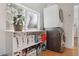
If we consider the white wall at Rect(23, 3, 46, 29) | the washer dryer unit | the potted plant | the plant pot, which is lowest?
the washer dryer unit

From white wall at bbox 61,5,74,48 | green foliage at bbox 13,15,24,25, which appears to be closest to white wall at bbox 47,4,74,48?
white wall at bbox 61,5,74,48

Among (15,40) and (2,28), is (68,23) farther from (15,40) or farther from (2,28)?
(2,28)

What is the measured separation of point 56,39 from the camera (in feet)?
4.05

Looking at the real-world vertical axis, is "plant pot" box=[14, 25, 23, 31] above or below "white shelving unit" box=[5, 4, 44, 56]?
above

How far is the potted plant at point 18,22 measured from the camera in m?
1.19

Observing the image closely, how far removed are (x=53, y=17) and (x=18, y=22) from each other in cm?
38

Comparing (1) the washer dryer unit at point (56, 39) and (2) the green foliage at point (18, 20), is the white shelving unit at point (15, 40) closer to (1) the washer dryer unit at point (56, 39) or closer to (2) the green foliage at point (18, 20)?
(2) the green foliage at point (18, 20)

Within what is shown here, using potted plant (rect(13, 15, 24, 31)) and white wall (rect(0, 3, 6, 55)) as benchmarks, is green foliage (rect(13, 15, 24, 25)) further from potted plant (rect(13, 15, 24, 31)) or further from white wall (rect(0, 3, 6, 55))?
white wall (rect(0, 3, 6, 55))

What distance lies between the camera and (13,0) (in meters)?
1.19

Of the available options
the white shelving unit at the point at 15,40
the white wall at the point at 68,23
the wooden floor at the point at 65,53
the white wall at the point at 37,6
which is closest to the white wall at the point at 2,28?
the white shelving unit at the point at 15,40

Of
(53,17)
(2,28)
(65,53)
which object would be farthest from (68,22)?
(2,28)

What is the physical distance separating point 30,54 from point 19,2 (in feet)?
1.87

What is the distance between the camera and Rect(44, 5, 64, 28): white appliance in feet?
4.01

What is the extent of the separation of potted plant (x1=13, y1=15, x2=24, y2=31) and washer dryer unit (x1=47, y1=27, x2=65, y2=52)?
1.00ft
